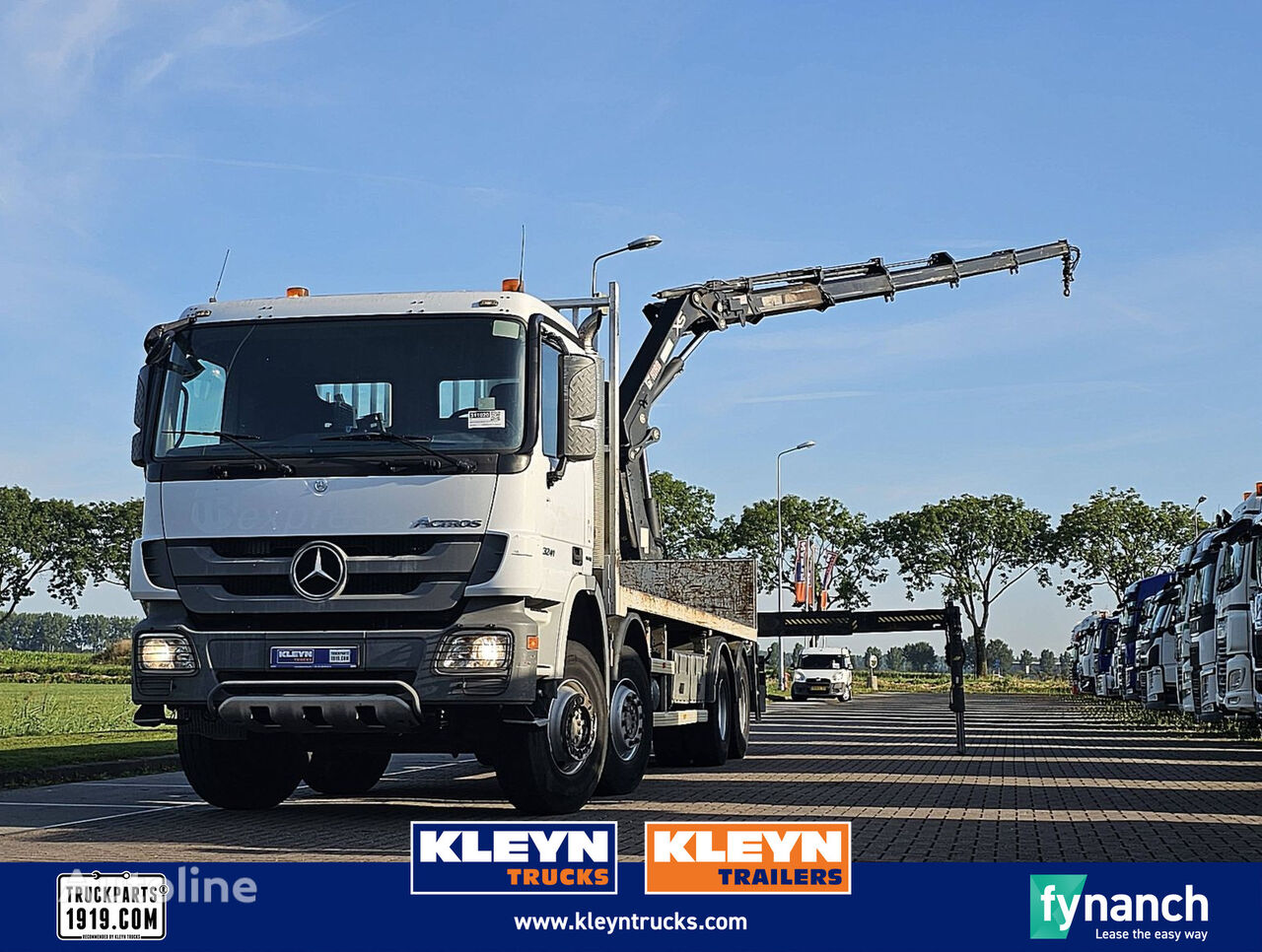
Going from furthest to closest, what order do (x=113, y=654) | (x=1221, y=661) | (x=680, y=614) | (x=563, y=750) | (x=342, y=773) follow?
(x=113, y=654) < (x=1221, y=661) < (x=680, y=614) < (x=342, y=773) < (x=563, y=750)

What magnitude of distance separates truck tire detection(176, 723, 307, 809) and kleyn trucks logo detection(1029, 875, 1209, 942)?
701 centimetres

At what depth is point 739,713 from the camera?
18.8 metres

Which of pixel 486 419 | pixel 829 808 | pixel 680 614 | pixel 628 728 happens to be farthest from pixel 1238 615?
pixel 486 419

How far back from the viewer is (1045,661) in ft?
516

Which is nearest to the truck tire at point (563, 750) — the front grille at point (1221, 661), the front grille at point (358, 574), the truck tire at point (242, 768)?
the front grille at point (358, 574)

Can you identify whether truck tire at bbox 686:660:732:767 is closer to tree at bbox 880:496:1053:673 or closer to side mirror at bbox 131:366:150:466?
side mirror at bbox 131:366:150:466

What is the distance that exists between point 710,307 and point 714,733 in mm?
6289

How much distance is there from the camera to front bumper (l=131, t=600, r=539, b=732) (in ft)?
33.4

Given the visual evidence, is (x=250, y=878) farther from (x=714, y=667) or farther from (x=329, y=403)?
(x=714, y=667)

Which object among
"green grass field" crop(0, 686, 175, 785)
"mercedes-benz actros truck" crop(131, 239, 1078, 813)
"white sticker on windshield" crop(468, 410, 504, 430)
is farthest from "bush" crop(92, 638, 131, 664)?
"white sticker on windshield" crop(468, 410, 504, 430)

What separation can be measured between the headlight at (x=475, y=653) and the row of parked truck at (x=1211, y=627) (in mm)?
9946

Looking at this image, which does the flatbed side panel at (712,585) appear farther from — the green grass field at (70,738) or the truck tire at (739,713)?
the green grass field at (70,738)

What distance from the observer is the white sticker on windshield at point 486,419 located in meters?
10.5

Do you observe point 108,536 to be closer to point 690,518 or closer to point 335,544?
point 690,518
